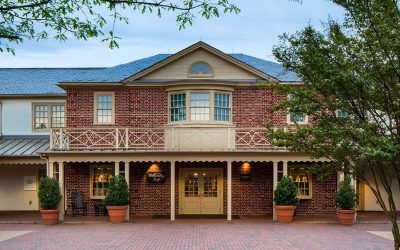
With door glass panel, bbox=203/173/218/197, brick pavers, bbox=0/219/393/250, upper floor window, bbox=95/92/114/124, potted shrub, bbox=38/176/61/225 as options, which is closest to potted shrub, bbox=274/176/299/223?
brick pavers, bbox=0/219/393/250

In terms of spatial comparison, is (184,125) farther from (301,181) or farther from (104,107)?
(301,181)

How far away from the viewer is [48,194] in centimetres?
1823

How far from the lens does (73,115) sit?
21.0 m

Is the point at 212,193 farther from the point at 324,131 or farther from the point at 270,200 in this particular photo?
the point at 324,131

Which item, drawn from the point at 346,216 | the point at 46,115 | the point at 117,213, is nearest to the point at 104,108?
the point at 46,115

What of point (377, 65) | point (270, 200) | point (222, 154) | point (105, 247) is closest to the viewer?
point (377, 65)

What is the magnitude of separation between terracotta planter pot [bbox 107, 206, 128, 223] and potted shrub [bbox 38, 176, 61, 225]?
6.85 feet

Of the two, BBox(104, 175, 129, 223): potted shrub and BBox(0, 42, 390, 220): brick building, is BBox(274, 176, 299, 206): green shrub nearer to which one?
BBox(0, 42, 390, 220): brick building

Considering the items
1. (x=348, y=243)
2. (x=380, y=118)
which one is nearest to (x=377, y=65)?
(x=380, y=118)

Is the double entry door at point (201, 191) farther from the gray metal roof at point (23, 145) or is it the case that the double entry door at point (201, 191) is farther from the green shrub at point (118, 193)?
the gray metal roof at point (23, 145)

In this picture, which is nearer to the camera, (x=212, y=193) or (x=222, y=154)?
(x=222, y=154)

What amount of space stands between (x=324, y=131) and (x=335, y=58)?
1.14m

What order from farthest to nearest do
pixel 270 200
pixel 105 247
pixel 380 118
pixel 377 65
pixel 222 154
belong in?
pixel 270 200
pixel 222 154
pixel 105 247
pixel 380 118
pixel 377 65

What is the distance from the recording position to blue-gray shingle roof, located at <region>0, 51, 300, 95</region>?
21.3 meters
